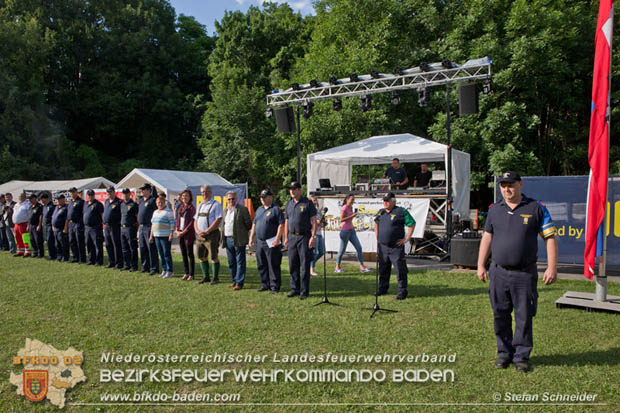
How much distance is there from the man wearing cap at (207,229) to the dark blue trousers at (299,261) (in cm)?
175

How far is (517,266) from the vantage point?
3.88 metres

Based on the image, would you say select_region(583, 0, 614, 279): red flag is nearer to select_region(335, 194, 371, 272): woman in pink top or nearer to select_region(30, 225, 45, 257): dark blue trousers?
select_region(335, 194, 371, 272): woman in pink top

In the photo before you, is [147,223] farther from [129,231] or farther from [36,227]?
[36,227]

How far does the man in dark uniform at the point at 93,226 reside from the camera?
32.4 feet

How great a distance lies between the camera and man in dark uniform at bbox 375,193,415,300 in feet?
21.9

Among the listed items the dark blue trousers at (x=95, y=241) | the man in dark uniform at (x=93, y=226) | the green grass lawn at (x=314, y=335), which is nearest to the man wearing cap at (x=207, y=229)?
the green grass lawn at (x=314, y=335)

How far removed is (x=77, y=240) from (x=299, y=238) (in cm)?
693

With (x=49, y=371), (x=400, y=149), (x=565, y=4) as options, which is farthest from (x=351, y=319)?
(x=565, y=4)

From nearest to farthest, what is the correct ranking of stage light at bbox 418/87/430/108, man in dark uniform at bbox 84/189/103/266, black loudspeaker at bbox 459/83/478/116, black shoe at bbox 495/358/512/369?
black shoe at bbox 495/358/512/369 < man in dark uniform at bbox 84/189/103/266 < black loudspeaker at bbox 459/83/478/116 < stage light at bbox 418/87/430/108

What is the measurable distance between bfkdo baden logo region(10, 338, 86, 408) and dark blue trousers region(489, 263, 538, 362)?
158 inches

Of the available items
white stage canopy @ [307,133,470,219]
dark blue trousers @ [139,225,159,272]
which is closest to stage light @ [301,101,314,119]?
white stage canopy @ [307,133,470,219]

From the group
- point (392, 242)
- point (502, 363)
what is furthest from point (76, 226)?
point (502, 363)

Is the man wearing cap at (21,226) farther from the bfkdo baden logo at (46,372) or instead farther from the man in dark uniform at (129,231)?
the bfkdo baden logo at (46,372)

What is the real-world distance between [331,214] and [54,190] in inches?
584
